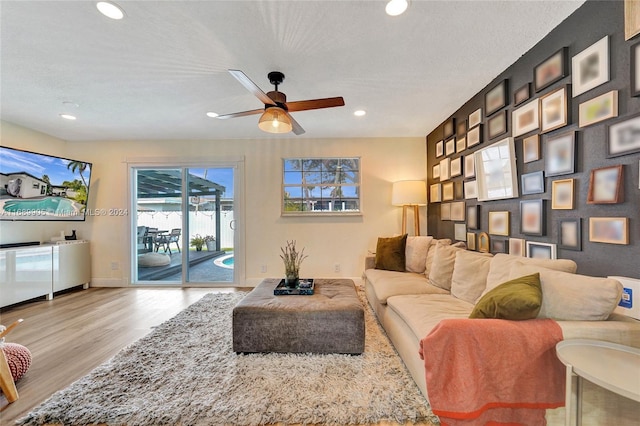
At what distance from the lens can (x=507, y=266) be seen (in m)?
1.82

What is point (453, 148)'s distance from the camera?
11.2 ft

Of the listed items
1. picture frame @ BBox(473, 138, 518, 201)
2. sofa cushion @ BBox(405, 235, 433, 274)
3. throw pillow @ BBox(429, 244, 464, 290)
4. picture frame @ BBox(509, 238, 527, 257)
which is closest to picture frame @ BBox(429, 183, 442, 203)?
sofa cushion @ BBox(405, 235, 433, 274)

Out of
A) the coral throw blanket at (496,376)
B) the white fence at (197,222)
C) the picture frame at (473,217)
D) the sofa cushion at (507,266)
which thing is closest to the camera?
the coral throw blanket at (496,376)

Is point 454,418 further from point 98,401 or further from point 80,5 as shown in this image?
point 80,5

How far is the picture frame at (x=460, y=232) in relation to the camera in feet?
10.5

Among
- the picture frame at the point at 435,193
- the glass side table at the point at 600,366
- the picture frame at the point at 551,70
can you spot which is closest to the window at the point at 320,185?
the picture frame at the point at 435,193

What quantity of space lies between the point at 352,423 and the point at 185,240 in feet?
13.1

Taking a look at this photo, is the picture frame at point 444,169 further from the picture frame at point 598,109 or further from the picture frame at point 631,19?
the picture frame at point 631,19

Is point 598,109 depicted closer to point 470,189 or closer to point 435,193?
point 470,189

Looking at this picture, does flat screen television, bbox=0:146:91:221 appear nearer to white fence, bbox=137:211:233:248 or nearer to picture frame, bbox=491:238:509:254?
white fence, bbox=137:211:233:248

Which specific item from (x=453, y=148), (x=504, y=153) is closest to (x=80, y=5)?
(x=504, y=153)

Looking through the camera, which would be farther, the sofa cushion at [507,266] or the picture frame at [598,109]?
the sofa cushion at [507,266]

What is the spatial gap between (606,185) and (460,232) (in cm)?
180

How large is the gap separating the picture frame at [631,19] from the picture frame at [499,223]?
142cm
